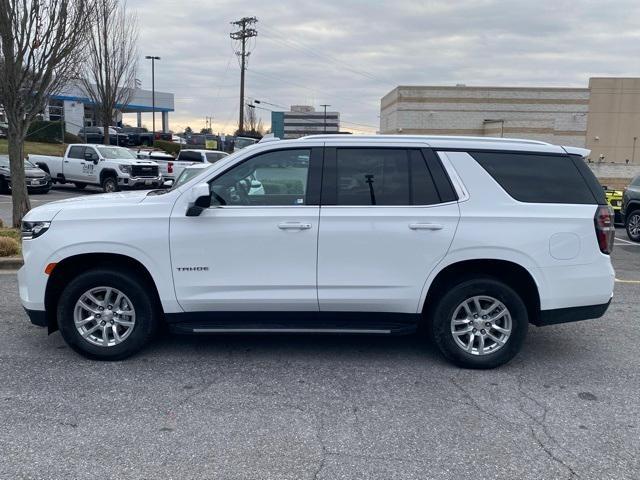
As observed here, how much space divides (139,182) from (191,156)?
3249mm

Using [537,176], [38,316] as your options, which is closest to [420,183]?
[537,176]

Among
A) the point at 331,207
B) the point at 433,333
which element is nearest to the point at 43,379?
the point at 331,207

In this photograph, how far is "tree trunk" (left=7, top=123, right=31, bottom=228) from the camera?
9.98m

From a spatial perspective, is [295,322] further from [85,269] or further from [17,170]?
[17,170]

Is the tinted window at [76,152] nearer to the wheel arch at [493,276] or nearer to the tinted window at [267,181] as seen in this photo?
the tinted window at [267,181]

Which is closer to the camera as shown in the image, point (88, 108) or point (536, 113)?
point (536, 113)

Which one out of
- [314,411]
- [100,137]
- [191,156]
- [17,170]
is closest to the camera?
[314,411]

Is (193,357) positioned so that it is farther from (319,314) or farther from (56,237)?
(56,237)

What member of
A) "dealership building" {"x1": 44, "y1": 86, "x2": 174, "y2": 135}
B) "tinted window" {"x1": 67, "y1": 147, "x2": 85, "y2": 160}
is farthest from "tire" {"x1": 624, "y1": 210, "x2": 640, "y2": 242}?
"dealership building" {"x1": 44, "y1": 86, "x2": 174, "y2": 135}

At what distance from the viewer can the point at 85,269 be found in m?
4.64

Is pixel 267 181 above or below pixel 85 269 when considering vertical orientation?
above

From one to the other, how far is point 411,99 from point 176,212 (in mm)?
37827

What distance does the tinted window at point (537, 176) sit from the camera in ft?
14.8

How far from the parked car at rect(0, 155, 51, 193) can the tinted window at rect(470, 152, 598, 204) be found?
62.2ft
